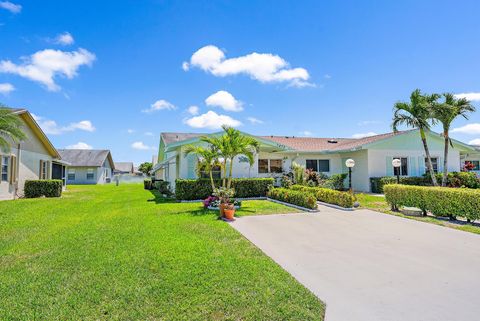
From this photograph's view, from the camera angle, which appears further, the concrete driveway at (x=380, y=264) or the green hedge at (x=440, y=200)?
the green hedge at (x=440, y=200)

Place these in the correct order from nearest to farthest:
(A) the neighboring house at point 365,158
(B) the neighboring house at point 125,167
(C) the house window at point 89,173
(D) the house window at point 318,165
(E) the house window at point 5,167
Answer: (E) the house window at point 5,167, (A) the neighboring house at point 365,158, (D) the house window at point 318,165, (C) the house window at point 89,173, (B) the neighboring house at point 125,167

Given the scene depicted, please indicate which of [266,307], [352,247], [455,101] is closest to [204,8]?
[352,247]

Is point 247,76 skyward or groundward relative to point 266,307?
skyward

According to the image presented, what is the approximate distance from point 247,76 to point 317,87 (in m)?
4.68

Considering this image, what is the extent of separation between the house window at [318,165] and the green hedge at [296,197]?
767cm

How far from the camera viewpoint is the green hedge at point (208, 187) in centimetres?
1429

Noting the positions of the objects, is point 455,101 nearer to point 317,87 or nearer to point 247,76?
point 317,87

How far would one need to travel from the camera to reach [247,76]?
1677 cm

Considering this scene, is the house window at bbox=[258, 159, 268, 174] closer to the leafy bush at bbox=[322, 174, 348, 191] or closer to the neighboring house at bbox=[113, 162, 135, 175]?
the leafy bush at bbox=[322, 174, 348, 191]

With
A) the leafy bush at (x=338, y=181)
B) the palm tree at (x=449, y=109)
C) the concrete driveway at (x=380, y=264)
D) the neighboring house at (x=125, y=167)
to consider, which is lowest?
the concrete driveway at (x=380, y=264)

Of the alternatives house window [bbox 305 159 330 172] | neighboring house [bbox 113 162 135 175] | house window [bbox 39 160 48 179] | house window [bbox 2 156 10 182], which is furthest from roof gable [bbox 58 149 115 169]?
neighboring house [bbox 113 162 135 175]

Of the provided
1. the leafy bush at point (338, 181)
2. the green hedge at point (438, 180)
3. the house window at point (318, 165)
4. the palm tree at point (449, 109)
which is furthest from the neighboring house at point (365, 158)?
the palm tree at point (449, 109)

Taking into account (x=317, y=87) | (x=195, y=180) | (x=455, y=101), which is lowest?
(x=195, y=180)

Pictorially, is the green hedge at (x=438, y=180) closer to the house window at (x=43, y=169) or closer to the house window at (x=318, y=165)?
the house window at (x=318, y=165)
